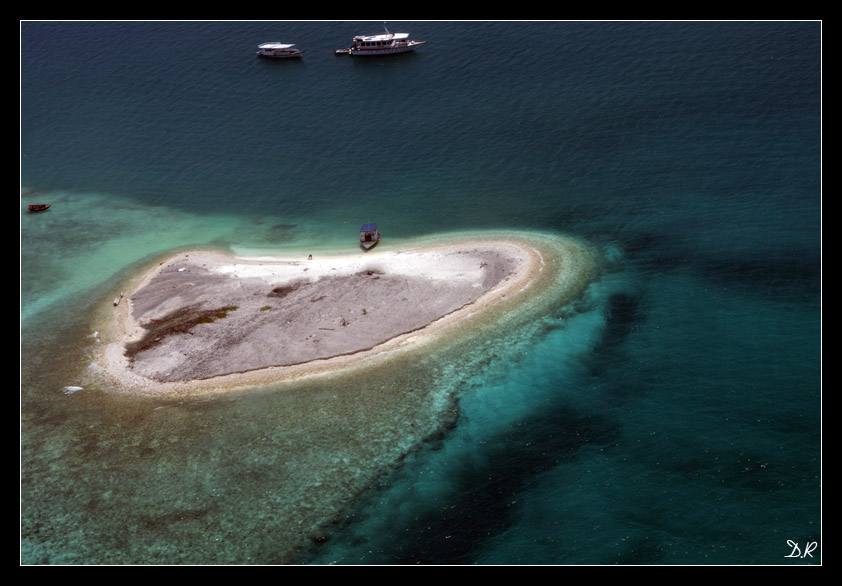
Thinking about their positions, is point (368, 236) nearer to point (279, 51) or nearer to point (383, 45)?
point (383, 45)

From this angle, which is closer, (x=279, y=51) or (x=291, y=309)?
(x=291, y=309)

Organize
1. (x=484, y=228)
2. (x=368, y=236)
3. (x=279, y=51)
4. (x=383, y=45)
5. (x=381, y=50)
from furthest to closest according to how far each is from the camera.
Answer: (x=279, y=51), (x=381, y=50), (x=383, y=45), (x=484, y=228), (x=368, y=236)

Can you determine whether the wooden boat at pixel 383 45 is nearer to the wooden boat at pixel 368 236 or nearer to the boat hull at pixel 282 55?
the boat hull at pixel 282 55

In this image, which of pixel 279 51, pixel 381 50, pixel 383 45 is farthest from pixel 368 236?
pixel 279 51

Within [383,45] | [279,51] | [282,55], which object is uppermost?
[383,45]

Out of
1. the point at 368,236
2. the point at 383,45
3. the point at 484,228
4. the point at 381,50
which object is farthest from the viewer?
the point at 381,50

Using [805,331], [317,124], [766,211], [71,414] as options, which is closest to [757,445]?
[805,331]

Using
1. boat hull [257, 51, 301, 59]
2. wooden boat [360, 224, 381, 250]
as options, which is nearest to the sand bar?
wooden boat [360, 224, 381, 250]
